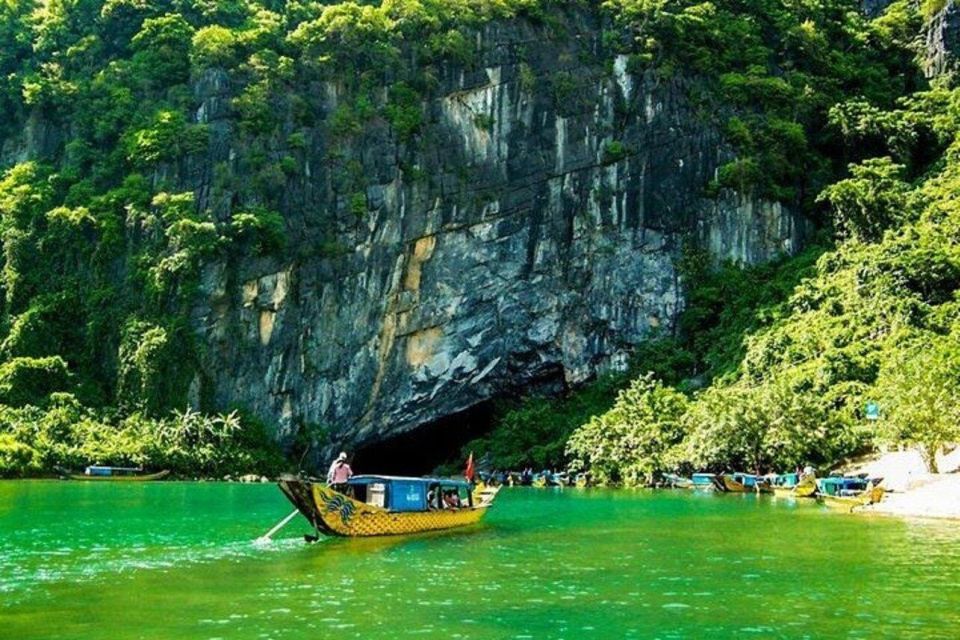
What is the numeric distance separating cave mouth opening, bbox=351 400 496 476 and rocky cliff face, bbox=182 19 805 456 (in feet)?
8.71

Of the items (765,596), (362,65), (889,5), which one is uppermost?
(889,5)

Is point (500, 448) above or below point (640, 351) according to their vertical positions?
below

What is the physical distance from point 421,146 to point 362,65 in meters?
6.49

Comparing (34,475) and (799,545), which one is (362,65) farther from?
(799,545)

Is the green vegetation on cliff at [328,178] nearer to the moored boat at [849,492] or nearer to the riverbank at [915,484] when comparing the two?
the riverbank at [915,484]

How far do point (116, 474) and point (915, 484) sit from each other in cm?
3729

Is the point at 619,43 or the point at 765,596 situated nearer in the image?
the point at 765,596

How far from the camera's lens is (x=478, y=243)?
59156 millimetres

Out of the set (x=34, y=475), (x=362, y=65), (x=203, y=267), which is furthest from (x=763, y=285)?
(x=34, y=475)

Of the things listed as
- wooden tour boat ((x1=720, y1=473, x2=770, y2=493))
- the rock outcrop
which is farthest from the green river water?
the rock outcrop

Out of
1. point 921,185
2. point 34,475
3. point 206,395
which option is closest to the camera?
point 34,475

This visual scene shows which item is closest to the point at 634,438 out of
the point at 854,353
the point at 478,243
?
the point at 854,353

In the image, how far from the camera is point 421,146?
5997 cm

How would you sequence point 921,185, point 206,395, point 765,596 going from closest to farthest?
point 765,596, point 206,395, point 921,185
